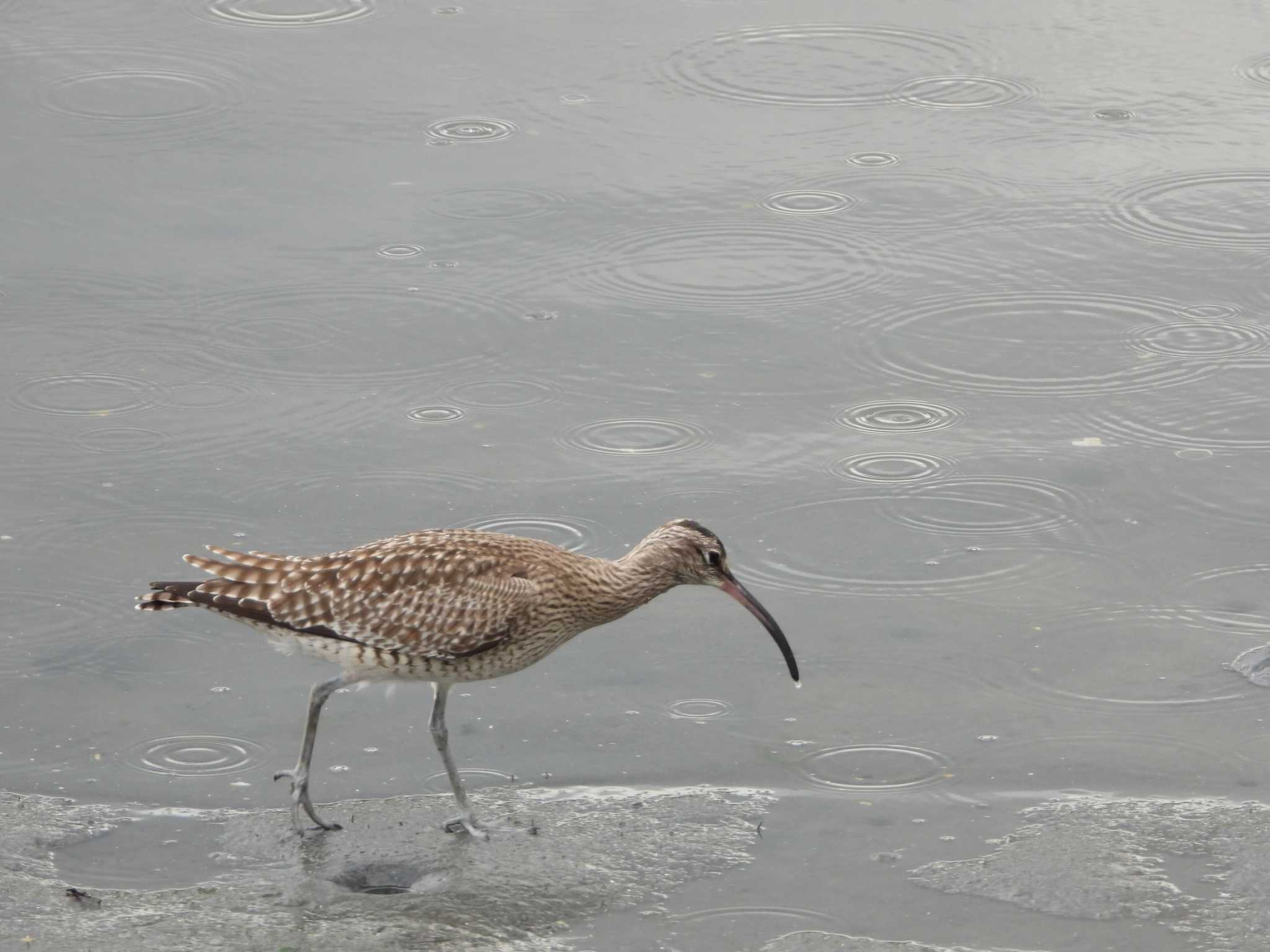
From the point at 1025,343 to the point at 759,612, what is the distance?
3.58 meters

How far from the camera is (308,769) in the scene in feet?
22.6

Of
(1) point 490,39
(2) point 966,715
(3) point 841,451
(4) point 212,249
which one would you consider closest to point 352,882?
(2) point 966,715

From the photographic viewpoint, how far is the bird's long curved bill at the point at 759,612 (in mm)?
7578

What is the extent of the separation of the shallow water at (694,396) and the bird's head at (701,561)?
0.38 m

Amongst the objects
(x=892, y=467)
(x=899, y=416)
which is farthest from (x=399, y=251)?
(x=892, y=467)

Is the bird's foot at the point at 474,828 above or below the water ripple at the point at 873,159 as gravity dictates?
below

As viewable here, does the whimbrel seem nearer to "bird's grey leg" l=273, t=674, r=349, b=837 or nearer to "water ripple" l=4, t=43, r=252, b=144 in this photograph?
"bird's grey leg" l=273, t=674, r=349, b=837

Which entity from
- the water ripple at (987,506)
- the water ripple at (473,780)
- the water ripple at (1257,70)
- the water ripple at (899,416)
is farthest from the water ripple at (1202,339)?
the water ripple at (473,780)

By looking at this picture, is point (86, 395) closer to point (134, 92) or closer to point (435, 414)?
point (435, 414)

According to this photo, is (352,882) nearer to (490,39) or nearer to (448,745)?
(448,745)

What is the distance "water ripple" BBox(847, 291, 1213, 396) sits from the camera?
1020cm

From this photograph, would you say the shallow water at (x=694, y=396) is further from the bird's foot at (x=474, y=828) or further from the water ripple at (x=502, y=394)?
the bird's foot at (x=474, y=828)

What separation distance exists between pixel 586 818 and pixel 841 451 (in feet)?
10.2

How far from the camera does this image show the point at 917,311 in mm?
10867
